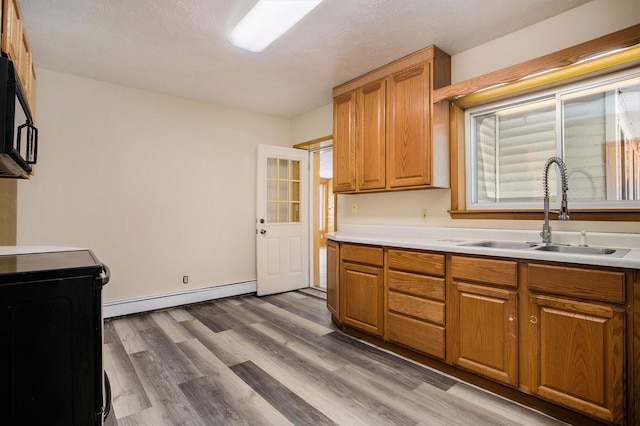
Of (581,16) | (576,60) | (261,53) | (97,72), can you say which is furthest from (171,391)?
(581,16)

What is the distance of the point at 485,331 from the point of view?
2.01 m

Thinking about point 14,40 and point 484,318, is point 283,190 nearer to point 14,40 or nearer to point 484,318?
point 14,40

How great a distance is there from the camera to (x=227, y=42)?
8.58 feet

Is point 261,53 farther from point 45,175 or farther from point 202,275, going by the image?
point 202,275

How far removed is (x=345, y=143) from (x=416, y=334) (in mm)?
1963

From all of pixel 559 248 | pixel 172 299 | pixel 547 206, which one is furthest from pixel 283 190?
pixel 559 248

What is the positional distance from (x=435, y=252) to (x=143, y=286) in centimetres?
309

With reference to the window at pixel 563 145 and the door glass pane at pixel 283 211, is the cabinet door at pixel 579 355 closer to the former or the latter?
the window at pixel 563 145

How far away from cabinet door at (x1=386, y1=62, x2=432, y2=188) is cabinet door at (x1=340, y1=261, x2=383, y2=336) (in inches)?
32.5

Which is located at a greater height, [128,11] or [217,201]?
[128,11]

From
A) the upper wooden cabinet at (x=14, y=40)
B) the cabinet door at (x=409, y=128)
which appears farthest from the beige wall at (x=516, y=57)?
the upper wooden cabinet at (x=14, y=40)

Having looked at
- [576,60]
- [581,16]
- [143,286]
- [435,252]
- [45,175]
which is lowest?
[143,286]

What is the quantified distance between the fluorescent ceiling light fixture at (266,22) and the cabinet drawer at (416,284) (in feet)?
6.32

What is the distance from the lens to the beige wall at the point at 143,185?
3.11 meters
